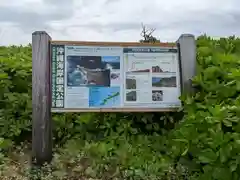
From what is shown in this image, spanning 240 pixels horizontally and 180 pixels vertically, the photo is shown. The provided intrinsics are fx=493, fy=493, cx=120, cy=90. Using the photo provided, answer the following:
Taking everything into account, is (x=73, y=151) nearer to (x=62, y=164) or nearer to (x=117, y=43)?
(x=62, y=164)

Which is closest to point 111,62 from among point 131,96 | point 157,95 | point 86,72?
point 86,72

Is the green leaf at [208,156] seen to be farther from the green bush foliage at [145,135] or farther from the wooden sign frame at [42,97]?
the wooden sign frame at [42,97]

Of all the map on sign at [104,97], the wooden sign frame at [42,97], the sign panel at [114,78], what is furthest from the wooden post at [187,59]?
the map on sign at [104,97]

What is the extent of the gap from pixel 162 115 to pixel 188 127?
1198 mm

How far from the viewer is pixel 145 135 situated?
5258 mm

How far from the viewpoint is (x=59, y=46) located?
5051mm

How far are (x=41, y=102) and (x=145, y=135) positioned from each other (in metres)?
1.16

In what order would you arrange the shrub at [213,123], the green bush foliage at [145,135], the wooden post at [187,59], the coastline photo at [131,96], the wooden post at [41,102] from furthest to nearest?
1. the wooden post at [187,59]
2. the coastline photo at [131,96]
3. the wooden post at [41,102]
4. the green bush foliage at [145,135]
5. the shrub at [213,123]

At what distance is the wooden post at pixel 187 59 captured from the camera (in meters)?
5.23

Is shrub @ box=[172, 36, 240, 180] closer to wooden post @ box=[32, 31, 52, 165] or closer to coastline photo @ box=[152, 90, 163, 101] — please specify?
coastline photo @ box=[152, 90, 163, 101]

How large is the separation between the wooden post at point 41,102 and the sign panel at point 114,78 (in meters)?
0.08

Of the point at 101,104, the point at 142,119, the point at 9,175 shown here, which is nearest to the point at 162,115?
the point at 142,119

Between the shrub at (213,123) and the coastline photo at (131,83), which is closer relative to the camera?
the shrub at (213,123)

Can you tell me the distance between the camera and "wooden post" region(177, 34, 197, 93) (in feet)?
17.2
